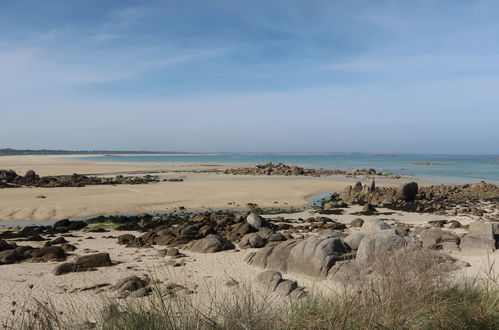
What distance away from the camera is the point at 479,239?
14352mm

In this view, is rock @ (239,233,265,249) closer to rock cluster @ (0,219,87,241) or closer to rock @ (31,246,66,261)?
rock @ (31,246,66,261)

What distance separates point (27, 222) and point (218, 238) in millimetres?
13700

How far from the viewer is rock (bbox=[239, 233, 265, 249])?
1565 centimetres

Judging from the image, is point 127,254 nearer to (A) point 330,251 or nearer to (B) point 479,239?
(A) point 330,251

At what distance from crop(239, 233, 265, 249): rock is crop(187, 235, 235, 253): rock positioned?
1.47 ft

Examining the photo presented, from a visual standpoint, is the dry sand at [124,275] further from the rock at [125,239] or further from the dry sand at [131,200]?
the dry sand at [131,200]

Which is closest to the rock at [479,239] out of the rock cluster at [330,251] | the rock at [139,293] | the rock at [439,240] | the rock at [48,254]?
the rock cluster at [330,251]

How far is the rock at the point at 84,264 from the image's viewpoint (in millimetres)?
11922

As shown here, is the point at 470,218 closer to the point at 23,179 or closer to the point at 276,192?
the point at 276,192

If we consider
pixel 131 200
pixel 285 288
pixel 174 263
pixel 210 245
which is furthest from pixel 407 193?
pixel 285 288

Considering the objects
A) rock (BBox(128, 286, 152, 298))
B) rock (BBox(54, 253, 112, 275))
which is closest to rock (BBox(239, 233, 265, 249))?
rock (BBox(54, 253, 112, 275))

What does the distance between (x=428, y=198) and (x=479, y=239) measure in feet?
62.5

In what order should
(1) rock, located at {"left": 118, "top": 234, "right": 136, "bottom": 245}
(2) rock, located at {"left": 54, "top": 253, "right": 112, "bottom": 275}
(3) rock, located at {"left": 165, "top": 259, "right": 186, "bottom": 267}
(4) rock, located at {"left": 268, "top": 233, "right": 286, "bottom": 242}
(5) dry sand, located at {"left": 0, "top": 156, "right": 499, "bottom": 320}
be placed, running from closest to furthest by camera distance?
(5) dry sand, located at {"left": 0, "top": 156, "right": 499, "bottom": 320} → (2) rock, located at {"left": 54, "top": 253, "right": 112, "bottom": 275} → (3) rock, located at {"left": 165, "top": 259, "right": 186, "bottom": 267} → (4) rock, located at {"left": 268, "top": 233, "right": 286, "bottom": 242} → (1) rock, located at {"left": 118, "top": 234, "right": 136, "bottom": 245}

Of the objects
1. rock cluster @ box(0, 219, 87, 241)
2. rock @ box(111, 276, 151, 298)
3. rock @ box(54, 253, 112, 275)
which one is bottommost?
rock cluster @ box(0, 219, 87, 241)
